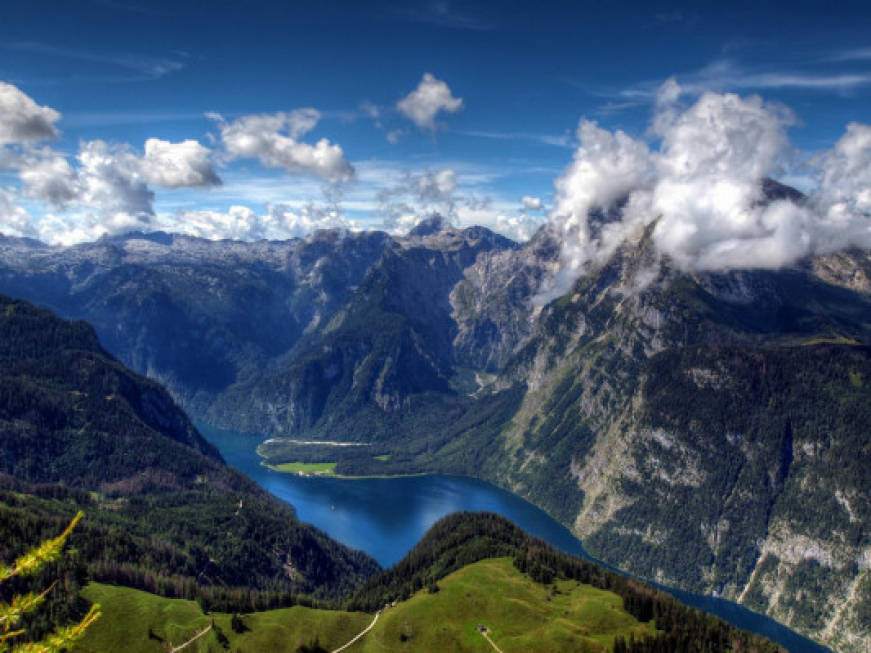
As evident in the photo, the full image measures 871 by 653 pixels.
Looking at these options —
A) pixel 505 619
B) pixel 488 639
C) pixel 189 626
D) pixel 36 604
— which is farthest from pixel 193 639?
pixel 36 604

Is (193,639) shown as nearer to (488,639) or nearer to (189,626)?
(189,626)

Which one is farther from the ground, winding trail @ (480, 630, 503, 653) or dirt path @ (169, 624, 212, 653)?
winding trail @ (480, 630, 503, 653)

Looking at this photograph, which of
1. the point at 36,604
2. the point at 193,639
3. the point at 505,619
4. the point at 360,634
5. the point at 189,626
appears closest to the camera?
the point at 36,604

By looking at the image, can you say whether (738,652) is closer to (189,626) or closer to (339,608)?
(339,608)

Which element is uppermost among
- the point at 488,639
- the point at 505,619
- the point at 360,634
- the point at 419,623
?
the point at 505,619

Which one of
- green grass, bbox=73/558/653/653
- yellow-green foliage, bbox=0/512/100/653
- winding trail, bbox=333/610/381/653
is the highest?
yellow-green foliage, bbox=0/512/100/653

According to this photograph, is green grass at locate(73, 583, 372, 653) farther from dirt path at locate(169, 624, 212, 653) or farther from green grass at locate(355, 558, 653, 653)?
green grass at locate(355, 558, 653, 653)

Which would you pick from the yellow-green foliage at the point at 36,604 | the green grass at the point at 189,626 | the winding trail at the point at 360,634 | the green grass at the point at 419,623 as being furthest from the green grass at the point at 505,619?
the yellow-green foliage at the point at 36,604

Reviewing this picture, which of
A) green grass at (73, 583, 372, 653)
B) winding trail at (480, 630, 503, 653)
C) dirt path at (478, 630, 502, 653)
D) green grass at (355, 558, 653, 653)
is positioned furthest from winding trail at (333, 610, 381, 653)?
winding trail at (480, 630, 503, 653)

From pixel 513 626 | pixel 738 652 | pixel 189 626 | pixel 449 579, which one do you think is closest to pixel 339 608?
pixel 449 579
